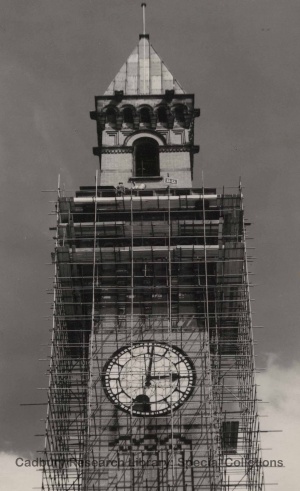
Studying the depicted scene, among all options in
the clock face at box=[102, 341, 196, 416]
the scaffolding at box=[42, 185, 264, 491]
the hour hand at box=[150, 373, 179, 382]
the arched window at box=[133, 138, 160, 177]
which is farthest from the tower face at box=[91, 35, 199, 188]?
the hour hand at box=[150, 373, 179, 382]

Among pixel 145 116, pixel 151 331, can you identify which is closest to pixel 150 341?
pixel 151 331

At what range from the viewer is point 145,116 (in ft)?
134

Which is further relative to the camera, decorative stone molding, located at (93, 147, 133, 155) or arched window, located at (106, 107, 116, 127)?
arched window, located at (106, 107, 116, 127)

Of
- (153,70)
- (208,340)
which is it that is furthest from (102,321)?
(153,70)

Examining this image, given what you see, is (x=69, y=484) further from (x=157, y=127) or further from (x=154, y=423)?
(x=157, y=127)

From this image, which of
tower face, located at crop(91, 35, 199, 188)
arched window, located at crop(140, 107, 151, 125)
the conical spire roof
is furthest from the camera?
the conical spire roof

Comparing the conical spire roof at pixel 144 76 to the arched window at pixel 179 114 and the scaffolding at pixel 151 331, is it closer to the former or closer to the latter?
the arched window at pixel 179 114

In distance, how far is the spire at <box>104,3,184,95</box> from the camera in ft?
138

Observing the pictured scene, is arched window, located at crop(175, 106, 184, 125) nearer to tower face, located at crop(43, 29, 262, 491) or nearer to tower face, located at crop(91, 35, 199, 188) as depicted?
tower face, located at crop(91, 35, 199, 188)

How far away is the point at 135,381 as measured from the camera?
32969mm

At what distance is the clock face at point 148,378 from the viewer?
106 ft

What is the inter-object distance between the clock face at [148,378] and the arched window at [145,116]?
1060 centimetres

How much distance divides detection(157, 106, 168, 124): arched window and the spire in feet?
3.64

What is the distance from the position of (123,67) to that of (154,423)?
56.0 feet
